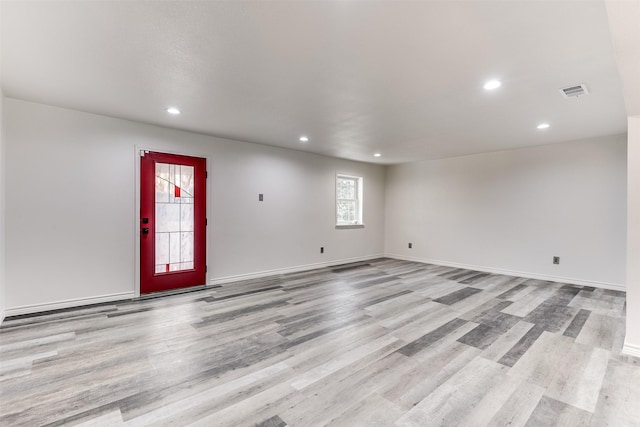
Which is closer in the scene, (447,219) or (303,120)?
(303,120)

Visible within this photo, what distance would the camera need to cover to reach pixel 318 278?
525 centimetres

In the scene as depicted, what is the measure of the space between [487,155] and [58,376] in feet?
23.1

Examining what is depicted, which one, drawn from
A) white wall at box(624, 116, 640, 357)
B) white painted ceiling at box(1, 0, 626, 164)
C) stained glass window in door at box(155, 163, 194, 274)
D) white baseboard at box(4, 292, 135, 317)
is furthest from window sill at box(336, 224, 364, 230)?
white wall at box(624, 116, 640, 357)

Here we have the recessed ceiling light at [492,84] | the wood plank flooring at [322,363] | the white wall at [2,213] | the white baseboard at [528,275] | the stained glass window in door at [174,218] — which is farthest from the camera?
the white baseboard at [528,275]

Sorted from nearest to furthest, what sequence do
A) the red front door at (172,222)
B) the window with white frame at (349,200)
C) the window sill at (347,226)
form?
the red front door at (172,222), the window sill at (347,226), the window with white frame at (349,200)

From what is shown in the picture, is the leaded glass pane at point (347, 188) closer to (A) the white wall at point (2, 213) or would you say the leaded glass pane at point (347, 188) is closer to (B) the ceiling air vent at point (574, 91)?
(B) the ceiling air vent at point (574, 91)

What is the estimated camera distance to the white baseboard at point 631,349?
97.1 inches

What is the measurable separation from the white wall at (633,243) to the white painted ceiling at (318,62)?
586mm

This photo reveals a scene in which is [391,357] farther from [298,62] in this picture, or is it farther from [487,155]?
[487,155]

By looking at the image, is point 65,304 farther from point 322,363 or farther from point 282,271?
point 322,363

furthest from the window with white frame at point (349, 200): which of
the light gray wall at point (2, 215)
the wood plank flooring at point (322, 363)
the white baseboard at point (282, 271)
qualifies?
the light gray wall at point (2, 215)

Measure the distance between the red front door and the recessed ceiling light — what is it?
3995mm

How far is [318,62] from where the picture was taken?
2.38 m

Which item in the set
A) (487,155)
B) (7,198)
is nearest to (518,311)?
(487,155)
